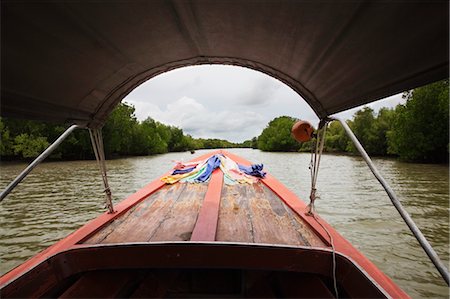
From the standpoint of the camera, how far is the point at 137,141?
46.0m

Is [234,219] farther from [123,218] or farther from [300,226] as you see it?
[123,218]

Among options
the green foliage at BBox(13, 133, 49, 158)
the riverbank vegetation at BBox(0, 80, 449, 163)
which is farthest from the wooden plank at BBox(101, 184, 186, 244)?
the green foliage at BBox(13, 133, 49, 158)

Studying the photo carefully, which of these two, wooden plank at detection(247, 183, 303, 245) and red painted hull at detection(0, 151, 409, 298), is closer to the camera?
red painted hull at detection(0, 151, 409, 298)

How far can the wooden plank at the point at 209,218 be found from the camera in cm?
224

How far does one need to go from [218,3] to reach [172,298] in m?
2.17

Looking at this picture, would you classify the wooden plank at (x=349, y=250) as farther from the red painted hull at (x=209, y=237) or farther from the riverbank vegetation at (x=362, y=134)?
the riverbank vegetation at (x=362, y=134)

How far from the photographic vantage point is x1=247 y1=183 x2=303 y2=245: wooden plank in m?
2.32

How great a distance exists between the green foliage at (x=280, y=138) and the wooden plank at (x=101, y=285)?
65.8 m

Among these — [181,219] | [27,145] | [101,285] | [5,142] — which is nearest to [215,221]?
[181,219]

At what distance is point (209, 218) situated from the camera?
2.92 m

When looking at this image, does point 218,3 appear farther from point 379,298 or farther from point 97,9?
point 379,298

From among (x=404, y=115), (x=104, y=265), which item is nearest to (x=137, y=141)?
(x=404, y=115)

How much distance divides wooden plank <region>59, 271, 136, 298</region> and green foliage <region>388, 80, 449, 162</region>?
27158 millimetres

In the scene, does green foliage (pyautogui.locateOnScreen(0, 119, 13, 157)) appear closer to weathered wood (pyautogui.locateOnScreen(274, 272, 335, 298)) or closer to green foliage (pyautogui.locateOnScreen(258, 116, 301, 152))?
weathered wood (pyautogui.locateOnScreen(274, 272, 335, 298))
